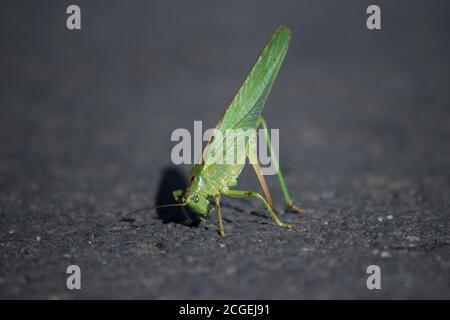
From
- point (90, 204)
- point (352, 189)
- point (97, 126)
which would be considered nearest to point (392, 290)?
point (352, 189)

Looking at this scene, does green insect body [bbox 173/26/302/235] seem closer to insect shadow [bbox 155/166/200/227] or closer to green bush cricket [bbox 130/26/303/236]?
green bush cricket [bbox 130/26/303/236]

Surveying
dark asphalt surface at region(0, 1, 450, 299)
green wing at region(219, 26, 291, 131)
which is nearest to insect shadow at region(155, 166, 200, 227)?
dark asphalt surface at region(0, 1, 450, 299)

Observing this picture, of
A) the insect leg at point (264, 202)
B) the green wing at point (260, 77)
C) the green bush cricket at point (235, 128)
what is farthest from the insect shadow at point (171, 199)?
the green wing at point (260, 77)

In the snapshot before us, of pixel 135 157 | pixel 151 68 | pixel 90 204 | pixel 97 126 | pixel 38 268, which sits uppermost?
pixel 151 68

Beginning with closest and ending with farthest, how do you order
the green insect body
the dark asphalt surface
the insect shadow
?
the dark asphalt surface, the green insect body, the insect shadow

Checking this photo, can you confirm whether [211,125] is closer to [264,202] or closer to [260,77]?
[260,77]

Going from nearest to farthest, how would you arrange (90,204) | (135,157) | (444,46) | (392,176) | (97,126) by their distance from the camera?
(90,204) < (392,176) < (135,157) < (97,126) < (444,46)

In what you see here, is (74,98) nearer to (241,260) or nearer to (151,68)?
(151,68)
